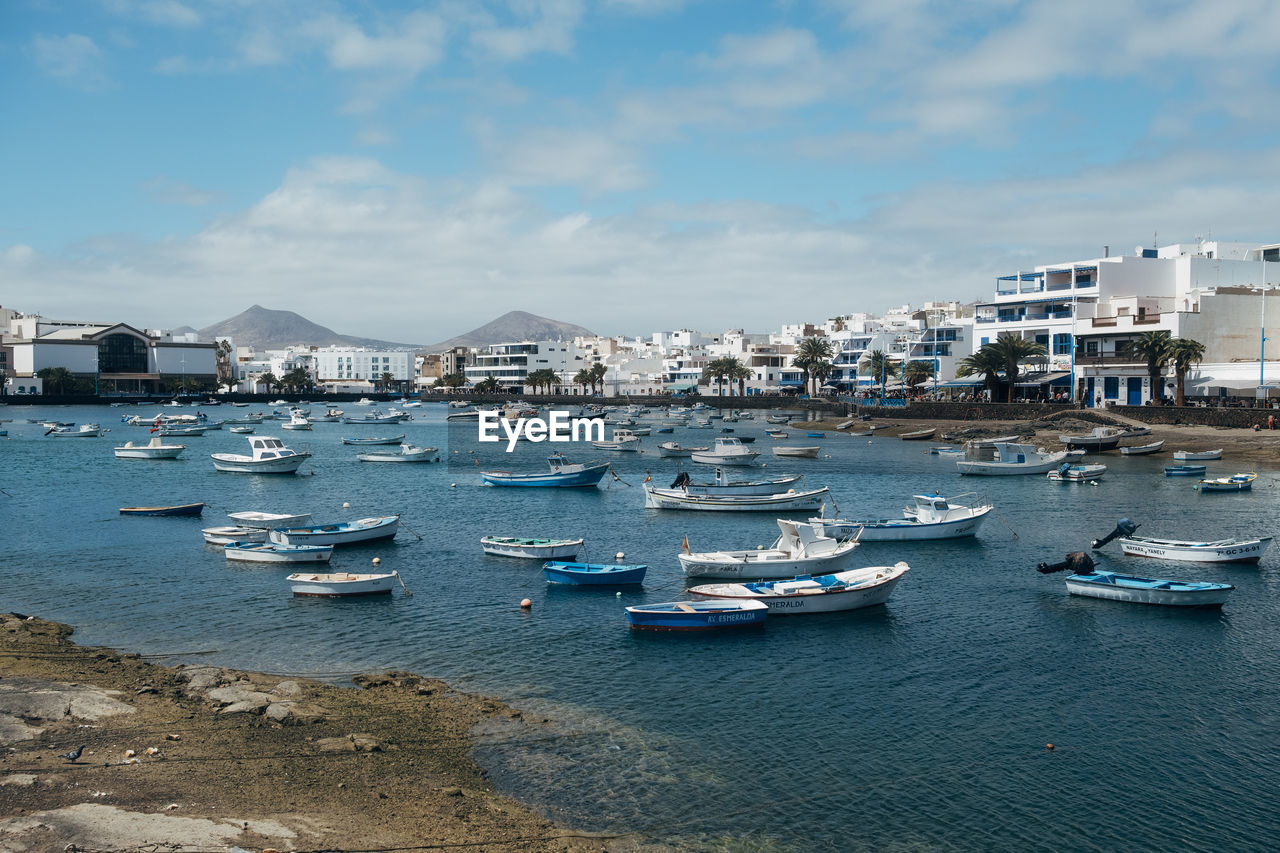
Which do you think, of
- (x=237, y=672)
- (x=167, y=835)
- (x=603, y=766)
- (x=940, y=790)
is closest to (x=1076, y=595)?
(x=940, y=790)

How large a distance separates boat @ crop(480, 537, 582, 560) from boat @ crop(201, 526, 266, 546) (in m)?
10.9

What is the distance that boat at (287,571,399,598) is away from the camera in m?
34.8

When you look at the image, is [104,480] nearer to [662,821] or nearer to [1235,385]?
[662,821]

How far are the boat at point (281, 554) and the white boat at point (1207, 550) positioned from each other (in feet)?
115

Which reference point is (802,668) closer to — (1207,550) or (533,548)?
(533,548)

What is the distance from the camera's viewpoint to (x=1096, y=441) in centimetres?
8631

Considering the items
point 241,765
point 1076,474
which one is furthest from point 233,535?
point 1076,474

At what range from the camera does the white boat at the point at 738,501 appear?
5675cm

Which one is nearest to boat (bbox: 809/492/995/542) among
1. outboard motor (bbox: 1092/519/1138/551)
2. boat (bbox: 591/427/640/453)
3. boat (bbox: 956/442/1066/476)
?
outboard motor (bbox: 1092/519/1138/551)

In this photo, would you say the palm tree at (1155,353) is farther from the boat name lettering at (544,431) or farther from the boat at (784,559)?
the boat at (784,559)

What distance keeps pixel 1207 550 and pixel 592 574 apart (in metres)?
25.5

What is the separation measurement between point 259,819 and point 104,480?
222 ft

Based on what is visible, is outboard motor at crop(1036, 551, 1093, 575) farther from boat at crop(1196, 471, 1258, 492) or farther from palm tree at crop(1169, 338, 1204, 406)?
palm tree at crop(1169, 338, 1204, 406)

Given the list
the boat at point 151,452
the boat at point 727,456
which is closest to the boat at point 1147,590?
the boat at point 727,456
